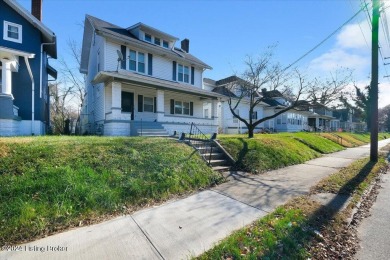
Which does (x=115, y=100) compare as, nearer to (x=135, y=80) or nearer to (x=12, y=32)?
(x=135, y=80)

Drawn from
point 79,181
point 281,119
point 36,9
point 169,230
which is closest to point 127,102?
point 36,9

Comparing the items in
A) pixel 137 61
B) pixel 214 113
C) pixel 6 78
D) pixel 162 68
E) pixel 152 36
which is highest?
pixel 152 36

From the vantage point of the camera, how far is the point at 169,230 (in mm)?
4082

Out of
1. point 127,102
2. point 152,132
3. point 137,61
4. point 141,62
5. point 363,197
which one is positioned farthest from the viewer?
point 141,62

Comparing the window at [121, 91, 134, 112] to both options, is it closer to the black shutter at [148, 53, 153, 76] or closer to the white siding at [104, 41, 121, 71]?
the white siding at [104, 41, 121, 71]

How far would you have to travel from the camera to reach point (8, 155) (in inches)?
222

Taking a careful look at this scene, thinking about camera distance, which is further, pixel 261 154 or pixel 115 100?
pixel 115 100

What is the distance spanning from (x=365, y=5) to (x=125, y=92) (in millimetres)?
14760

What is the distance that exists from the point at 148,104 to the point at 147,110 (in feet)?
1.60

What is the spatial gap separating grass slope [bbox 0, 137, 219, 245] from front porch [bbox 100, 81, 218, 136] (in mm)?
6224

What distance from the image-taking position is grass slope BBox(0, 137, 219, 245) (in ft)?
13.5

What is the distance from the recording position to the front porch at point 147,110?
13.7 meters

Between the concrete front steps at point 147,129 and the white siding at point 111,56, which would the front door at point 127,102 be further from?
the concrete front steps at point 147,129

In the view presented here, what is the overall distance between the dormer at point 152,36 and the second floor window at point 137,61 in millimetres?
1859
